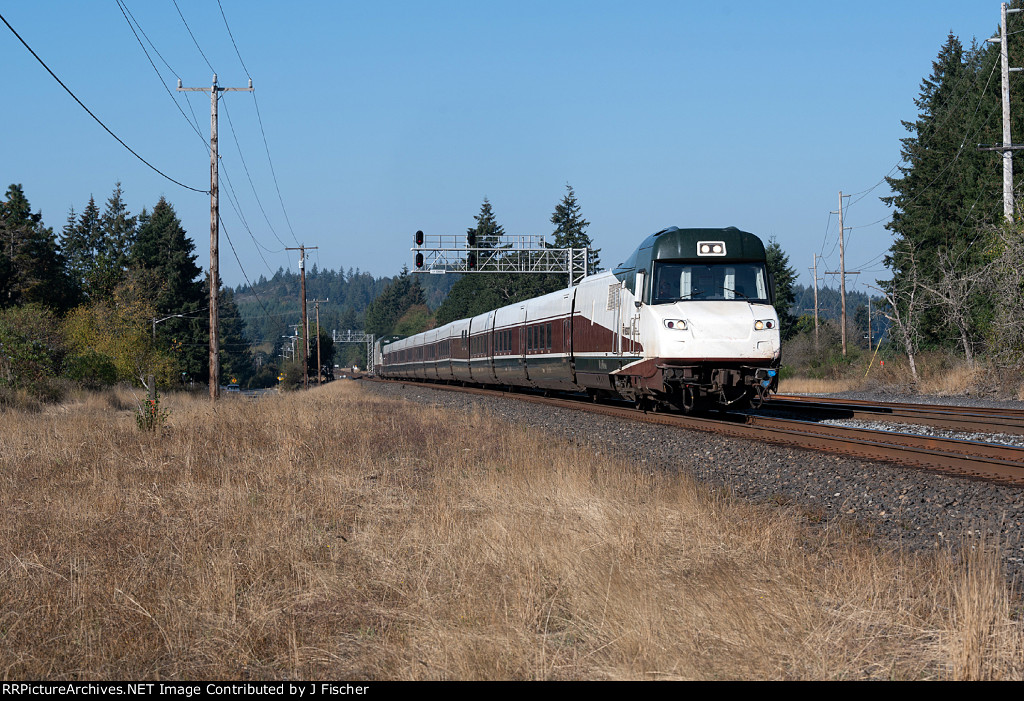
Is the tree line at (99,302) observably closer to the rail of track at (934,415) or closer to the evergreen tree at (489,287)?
the rail of track at (934,415)

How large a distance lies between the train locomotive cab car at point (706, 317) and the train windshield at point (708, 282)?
19mm

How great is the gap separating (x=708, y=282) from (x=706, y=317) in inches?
39.2

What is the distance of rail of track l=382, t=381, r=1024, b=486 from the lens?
9.86 meters

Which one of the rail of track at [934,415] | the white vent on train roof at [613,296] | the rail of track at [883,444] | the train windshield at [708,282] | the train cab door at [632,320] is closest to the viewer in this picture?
the rail of track at [883,444]

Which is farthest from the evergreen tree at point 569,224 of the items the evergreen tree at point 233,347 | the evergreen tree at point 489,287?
the evergreen tree at point 233,347

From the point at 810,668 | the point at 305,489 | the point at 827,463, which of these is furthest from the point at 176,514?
the point at 827,463

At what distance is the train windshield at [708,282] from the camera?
53.2 ft

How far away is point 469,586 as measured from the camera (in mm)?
5395

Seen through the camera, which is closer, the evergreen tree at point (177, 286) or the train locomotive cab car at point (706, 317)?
the train locomotive cab car at point (706, 317)

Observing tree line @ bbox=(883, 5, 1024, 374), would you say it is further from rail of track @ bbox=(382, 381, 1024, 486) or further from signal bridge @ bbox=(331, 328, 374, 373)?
signal bridge @ bbox=(331, 328, 374, 373)

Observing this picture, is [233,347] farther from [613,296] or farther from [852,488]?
[852,488]

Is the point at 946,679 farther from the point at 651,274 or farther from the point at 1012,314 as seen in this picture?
the point at 1012,314

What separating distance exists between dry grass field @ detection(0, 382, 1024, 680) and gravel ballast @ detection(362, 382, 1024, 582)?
54 cm

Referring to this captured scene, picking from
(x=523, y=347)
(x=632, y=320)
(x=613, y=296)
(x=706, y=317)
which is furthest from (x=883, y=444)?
(x=523, y=347)
